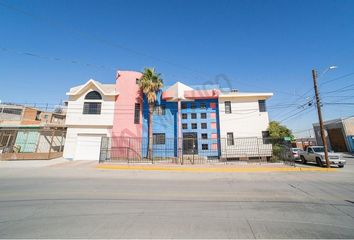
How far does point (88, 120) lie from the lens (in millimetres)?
19797

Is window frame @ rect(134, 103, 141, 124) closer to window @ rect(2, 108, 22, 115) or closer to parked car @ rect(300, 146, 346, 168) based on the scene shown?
parked car @ rect(300, 146, 346, 168)

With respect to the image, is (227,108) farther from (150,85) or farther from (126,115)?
(126,115)

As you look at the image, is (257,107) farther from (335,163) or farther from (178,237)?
(178,237)

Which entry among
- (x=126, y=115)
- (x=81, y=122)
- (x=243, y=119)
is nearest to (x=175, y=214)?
(x=126, y=115)

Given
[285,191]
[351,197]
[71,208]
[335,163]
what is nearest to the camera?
[71,208]

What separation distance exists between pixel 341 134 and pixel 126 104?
39.6 m

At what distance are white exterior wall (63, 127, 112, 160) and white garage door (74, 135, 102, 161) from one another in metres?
0.40

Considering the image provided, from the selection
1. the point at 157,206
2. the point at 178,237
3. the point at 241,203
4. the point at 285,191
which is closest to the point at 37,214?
the point at 157,206

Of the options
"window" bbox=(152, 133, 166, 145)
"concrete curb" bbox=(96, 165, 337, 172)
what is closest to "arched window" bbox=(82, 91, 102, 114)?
"window" bbox=(152, 133, 166, 145)

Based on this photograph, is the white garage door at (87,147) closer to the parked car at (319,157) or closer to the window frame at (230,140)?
the window frame at (230,140)

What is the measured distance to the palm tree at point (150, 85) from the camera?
20828 millimetres

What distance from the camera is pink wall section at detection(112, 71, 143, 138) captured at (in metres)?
20.9

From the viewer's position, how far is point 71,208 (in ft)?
15.9

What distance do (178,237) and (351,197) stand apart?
713cm
